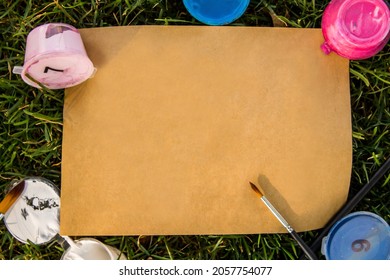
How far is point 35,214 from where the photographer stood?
1.21m

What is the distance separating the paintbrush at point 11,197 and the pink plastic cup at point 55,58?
0.22m

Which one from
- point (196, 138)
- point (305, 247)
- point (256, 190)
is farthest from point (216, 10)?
point (305, 247)

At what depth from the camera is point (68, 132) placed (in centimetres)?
120

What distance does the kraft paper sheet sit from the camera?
3.90 ft

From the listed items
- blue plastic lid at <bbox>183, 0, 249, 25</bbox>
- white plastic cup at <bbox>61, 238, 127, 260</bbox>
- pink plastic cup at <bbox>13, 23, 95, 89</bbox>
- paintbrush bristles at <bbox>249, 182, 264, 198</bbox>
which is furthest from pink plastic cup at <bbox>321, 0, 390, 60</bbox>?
white plastic cup at <bbox>61, 238, 127, 260</bbox>

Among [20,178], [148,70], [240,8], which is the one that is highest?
Answer: [240,8]

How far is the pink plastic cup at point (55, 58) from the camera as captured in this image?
3.70 ft

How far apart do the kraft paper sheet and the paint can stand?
37 millimetres

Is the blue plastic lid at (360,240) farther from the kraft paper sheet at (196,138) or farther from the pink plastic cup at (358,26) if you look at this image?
the pink plastic cup at (358,26)

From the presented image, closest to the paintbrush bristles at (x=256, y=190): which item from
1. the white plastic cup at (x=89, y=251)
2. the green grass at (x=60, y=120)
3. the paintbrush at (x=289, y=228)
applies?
the paintbrush at (x=289, y=228)

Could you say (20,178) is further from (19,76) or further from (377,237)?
(377,237)

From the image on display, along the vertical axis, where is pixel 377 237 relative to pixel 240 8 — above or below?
below

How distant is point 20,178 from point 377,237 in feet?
2.54
